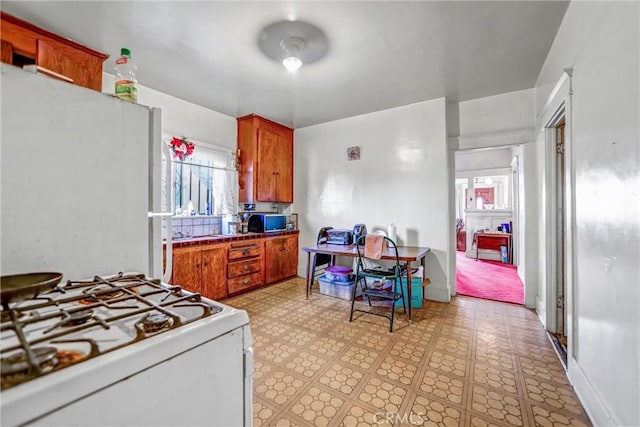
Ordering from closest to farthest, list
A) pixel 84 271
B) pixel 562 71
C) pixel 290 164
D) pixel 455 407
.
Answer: pixel 84 271
pixel 455 407
pixel 562 71
pixel 290 164

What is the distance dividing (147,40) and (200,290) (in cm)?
247

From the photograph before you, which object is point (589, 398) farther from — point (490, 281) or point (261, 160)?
point (261, 160)

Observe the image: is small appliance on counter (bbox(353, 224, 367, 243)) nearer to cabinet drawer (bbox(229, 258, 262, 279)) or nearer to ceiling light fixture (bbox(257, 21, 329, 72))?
cabinet drawer (bbox(229, 258, 262, 279))

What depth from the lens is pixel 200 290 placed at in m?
3.16

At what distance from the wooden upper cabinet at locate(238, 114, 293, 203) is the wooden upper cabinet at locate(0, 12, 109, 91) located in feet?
6.26

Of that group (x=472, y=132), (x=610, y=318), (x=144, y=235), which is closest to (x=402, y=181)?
(x=472, y=132)

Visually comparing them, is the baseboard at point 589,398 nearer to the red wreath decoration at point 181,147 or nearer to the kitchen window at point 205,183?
the kitchen window at point 205,183

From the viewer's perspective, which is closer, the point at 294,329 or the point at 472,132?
the point at 294,329

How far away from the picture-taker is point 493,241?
19.7ft

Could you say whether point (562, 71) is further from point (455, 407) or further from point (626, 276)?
point (455, 407)

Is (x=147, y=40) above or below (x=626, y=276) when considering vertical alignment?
above

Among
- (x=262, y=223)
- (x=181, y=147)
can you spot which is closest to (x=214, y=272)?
(x=262, y=223)

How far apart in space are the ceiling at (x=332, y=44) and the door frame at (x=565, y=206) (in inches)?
22.3

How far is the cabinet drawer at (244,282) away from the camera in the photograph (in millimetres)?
3509
